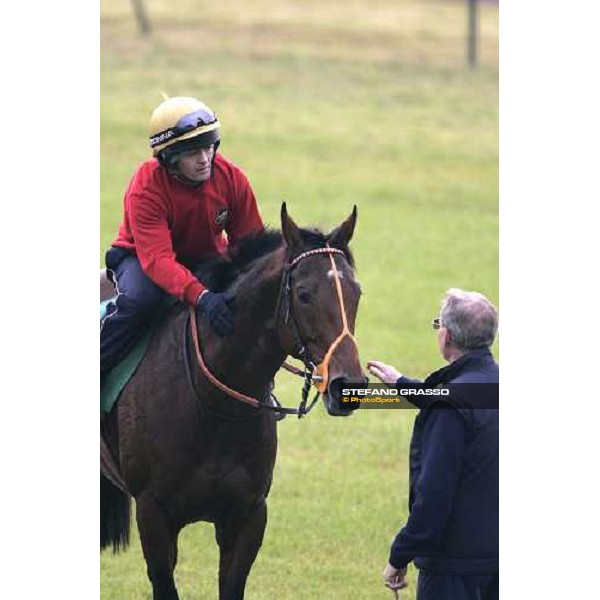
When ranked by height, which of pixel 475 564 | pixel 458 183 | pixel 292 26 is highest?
pixel 475 564

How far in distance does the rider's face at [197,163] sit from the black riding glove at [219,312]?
545mm

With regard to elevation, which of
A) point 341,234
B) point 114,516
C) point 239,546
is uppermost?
point 341,234

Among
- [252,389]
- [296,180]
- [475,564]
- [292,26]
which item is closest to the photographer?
[475,564]

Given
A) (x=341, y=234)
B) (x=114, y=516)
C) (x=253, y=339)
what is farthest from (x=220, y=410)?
(x=114, y=516)

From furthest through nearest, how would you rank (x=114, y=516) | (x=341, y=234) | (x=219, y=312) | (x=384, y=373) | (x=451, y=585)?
(x=114, y=516), (x=219, y=312), (x=384, y=373), (x=341, y=234), (x=451, y=585)

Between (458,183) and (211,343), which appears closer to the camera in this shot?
(211,343)

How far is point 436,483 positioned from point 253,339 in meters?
1.08

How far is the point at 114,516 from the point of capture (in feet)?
27.4

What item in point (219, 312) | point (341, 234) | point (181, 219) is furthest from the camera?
point (181, 219)

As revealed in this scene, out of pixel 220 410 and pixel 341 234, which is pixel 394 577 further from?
pixel 341 234
